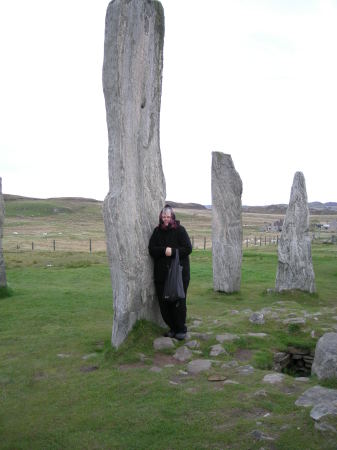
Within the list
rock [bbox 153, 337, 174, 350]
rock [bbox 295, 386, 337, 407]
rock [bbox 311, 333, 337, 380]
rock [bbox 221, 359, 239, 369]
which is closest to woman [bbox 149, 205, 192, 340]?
rock [bbox 153, 337, 174, 350]

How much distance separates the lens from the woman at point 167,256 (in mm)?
8766

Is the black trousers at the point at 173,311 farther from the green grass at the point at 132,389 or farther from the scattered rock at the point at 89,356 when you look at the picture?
the scattered rock at the point at 89,356

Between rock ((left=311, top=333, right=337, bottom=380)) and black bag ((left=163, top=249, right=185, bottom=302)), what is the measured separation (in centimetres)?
268

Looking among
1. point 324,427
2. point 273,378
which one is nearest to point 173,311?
point 273,378

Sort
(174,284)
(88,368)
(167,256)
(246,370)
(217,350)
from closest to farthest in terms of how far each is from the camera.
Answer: (246,370)
(88,368)
(217,350)
(174,284)
(167,256)

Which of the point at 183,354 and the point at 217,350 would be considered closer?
the point at 183,354

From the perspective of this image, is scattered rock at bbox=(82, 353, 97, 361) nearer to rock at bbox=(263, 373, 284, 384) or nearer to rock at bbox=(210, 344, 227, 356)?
rock at bbox=(210, 344, 227, 356)

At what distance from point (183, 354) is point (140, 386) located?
4.73 feet

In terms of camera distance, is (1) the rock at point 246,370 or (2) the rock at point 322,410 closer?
(2) the rock at point 322,410

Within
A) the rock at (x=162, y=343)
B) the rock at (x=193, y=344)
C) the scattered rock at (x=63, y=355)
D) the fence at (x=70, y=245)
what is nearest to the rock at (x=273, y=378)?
the rock at (x=193, y=344)

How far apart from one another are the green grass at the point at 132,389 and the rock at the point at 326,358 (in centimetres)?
28

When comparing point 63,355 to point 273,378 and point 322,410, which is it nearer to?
point 273,378

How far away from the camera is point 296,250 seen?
14.7 meters

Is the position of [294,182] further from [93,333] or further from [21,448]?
[21,448]
